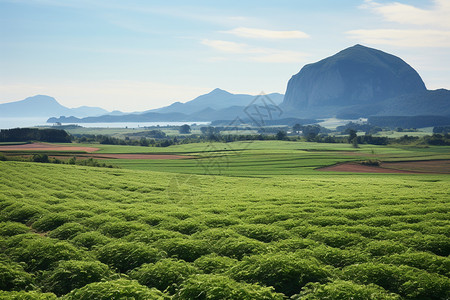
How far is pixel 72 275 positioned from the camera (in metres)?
13.9

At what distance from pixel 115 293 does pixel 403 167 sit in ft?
307

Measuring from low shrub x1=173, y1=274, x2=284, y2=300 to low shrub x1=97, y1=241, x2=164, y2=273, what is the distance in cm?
393

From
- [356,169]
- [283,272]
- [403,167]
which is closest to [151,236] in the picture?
[283,272]

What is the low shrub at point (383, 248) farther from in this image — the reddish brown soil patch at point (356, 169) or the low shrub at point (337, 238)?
the reddish brown soil patch at point (356, 169)

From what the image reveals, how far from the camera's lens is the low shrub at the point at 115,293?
1135 cm

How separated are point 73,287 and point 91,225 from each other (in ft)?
27.2

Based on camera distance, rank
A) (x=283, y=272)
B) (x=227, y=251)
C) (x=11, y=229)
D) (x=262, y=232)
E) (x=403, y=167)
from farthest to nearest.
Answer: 1. (x=403, y=167)
2. (x=11, y=229)
3. (x=262, y=232)
4. (x=227, y=251)
5. (x=283, y=272)

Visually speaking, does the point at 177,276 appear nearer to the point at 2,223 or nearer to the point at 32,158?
the point at 2,223

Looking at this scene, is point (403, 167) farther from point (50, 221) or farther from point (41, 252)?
point (41, 252)

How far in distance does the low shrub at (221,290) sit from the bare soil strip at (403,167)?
74325 mm

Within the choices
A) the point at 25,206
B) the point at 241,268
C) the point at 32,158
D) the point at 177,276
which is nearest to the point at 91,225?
the point at 25,206

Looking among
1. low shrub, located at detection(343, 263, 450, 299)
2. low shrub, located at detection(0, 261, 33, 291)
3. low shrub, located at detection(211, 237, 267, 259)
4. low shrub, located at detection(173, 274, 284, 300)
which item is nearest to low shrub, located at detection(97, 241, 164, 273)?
low shrub, located at detection(211, 237, 267, 259)

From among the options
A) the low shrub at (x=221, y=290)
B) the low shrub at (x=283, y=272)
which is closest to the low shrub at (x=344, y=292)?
the low shrub at (x=283, y=272)

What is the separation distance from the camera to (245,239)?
17.5 meters
